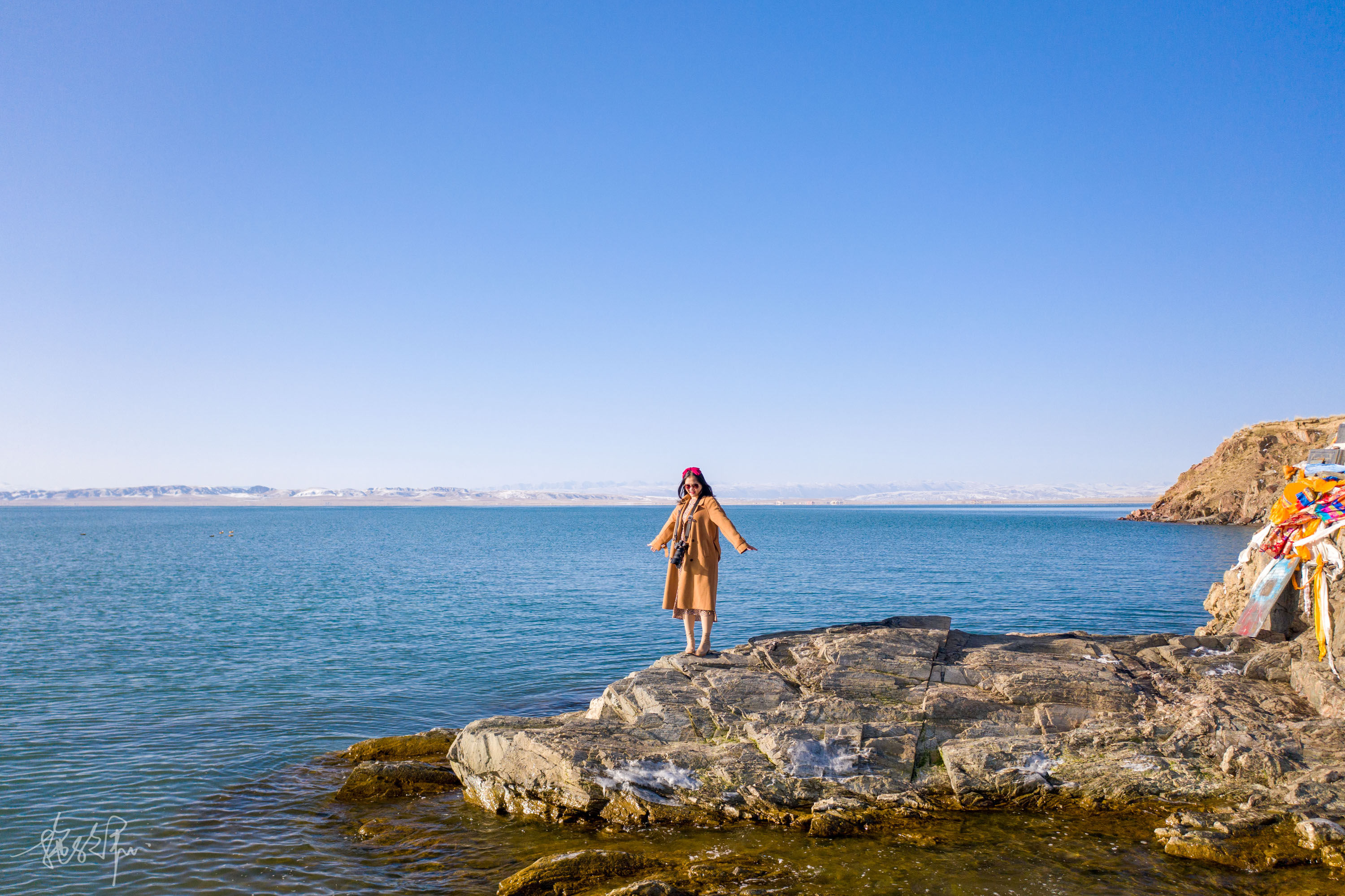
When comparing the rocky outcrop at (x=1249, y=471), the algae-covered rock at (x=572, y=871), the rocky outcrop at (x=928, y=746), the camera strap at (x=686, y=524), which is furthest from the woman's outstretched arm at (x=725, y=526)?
the rocky outcrop at (x=1249, y=471)

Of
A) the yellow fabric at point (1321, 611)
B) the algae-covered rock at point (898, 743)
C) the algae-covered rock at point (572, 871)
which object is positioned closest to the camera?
the algae-covered rock at point (572, 871)

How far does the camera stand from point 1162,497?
136375 mm

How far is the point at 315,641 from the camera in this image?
941 inches

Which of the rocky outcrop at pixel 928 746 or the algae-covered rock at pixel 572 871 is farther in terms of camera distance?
the rocky outcrop at pixel 928 746

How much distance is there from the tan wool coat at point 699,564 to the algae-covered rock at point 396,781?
4.23 metres

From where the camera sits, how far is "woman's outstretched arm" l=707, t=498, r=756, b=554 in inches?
472

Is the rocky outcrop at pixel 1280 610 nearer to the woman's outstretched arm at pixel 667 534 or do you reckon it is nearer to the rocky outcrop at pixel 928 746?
the rocky outcrop at pixel 928 746

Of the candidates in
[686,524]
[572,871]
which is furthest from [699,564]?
[572,871]

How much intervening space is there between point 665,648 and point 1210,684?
13.9 meters

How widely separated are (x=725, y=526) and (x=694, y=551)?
84 cm

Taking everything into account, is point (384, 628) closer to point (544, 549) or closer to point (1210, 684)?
point (1210, 684)

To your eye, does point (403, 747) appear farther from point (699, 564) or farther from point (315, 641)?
point (315, 641)

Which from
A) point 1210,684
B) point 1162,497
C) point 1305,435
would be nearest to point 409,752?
point 1210,684

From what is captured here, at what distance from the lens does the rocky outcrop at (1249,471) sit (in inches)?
3782
